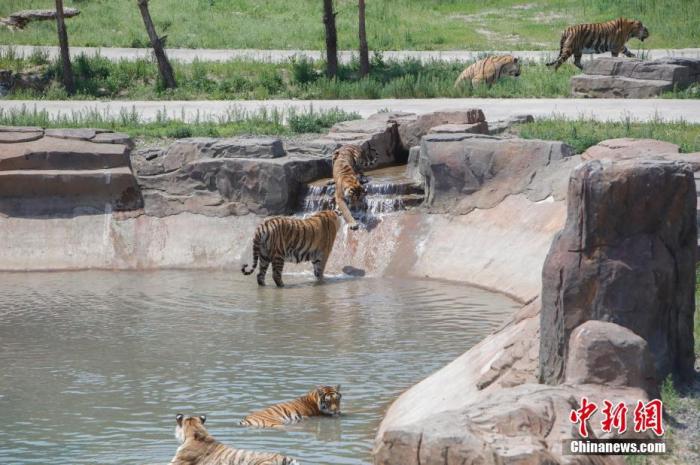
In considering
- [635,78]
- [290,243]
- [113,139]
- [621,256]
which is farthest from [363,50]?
[621,256]

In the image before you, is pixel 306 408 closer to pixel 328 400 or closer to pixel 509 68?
pixel 328 400

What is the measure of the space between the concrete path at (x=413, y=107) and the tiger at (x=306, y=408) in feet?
37.1

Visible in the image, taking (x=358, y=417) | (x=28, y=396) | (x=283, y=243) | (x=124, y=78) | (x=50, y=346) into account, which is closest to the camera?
(x=358, y=417)

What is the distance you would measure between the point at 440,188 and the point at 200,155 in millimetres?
3712

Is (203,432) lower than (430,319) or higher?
higher

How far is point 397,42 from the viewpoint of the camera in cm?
3541

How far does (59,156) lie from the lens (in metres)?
18.8

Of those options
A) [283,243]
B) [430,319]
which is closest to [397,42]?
[283,243]

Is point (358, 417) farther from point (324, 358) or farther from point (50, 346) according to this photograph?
point (50, 346)

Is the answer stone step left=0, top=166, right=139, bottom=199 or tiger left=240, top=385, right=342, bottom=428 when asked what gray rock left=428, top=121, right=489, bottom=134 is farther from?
tiger left=240, top=385, right=342, bottom=428

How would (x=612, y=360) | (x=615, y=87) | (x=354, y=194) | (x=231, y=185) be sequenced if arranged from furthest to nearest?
1. (x=615, y=87)
2. (x=231, y=185)
3. (x=354, y=194)
4. (x=612, y=360)

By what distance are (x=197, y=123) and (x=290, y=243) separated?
5248mm

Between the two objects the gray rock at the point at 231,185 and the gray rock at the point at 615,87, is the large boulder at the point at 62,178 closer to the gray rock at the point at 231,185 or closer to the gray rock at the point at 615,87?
the gray rock at the point at 231,185

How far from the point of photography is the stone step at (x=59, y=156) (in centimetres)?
Answer: 1872
